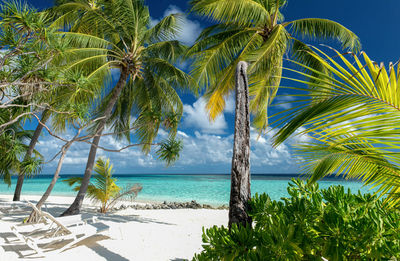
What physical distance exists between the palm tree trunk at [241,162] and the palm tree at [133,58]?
480 centimetres

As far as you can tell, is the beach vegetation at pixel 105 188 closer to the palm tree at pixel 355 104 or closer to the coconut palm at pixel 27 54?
the coconut palm at pixel 27 54

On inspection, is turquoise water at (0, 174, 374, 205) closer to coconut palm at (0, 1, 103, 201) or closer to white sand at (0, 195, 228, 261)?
white sand at (0, 195, 228, 261)

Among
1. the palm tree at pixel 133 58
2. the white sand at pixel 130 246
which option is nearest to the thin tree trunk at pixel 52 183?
the white sand at pixel 130 246

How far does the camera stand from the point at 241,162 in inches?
122

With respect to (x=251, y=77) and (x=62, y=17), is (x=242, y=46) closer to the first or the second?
(x=251, y=77)

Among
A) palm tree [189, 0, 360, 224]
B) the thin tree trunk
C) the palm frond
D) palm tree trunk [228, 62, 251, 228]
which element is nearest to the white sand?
the thin tree trunk

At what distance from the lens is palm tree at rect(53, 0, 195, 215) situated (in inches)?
331

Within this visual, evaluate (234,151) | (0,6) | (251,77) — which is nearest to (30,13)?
(0,6)

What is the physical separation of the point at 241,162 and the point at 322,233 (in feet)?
3.89

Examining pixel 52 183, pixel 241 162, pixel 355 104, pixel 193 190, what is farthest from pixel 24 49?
pixel 193 190

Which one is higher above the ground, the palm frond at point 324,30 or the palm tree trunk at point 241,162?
the palm frond at point 324,30

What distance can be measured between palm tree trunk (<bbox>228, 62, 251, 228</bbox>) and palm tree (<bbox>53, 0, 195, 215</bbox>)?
480 cm

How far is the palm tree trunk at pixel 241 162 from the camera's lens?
2982mm

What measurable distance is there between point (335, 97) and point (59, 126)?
1009cm
